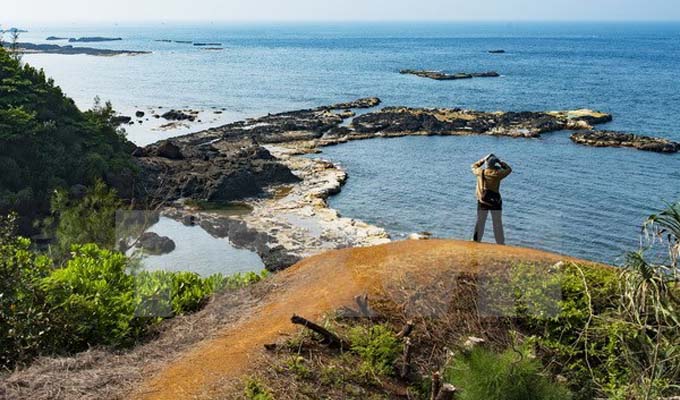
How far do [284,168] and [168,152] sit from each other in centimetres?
809

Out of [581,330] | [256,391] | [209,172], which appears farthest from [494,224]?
[209,172]

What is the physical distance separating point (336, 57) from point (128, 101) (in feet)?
241

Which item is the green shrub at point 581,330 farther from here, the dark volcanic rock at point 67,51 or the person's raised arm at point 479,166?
the dark volcanic rock at point 67,51

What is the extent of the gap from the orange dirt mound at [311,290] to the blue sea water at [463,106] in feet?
57.0

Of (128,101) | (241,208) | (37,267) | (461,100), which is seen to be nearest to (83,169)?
(241,208)

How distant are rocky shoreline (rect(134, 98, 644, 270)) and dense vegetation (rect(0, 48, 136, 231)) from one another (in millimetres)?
2391

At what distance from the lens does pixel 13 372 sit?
8.44 metres

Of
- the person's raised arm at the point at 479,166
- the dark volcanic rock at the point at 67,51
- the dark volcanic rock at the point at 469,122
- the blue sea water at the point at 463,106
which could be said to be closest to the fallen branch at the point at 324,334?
the person's raised arm at the point at 479,166

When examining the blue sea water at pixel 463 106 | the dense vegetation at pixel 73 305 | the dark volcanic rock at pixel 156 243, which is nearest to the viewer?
the dense vegetation at pixel 73 305

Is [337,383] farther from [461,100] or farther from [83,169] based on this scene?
[461,100]

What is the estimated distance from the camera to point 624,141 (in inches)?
1864

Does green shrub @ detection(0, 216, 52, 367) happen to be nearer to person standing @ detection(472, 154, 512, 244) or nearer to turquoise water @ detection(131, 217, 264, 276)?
person standing @ detection(472, 154, 512, 244)

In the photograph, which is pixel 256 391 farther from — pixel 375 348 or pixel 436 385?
pixel 436 385

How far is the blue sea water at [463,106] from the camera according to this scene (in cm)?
3125
